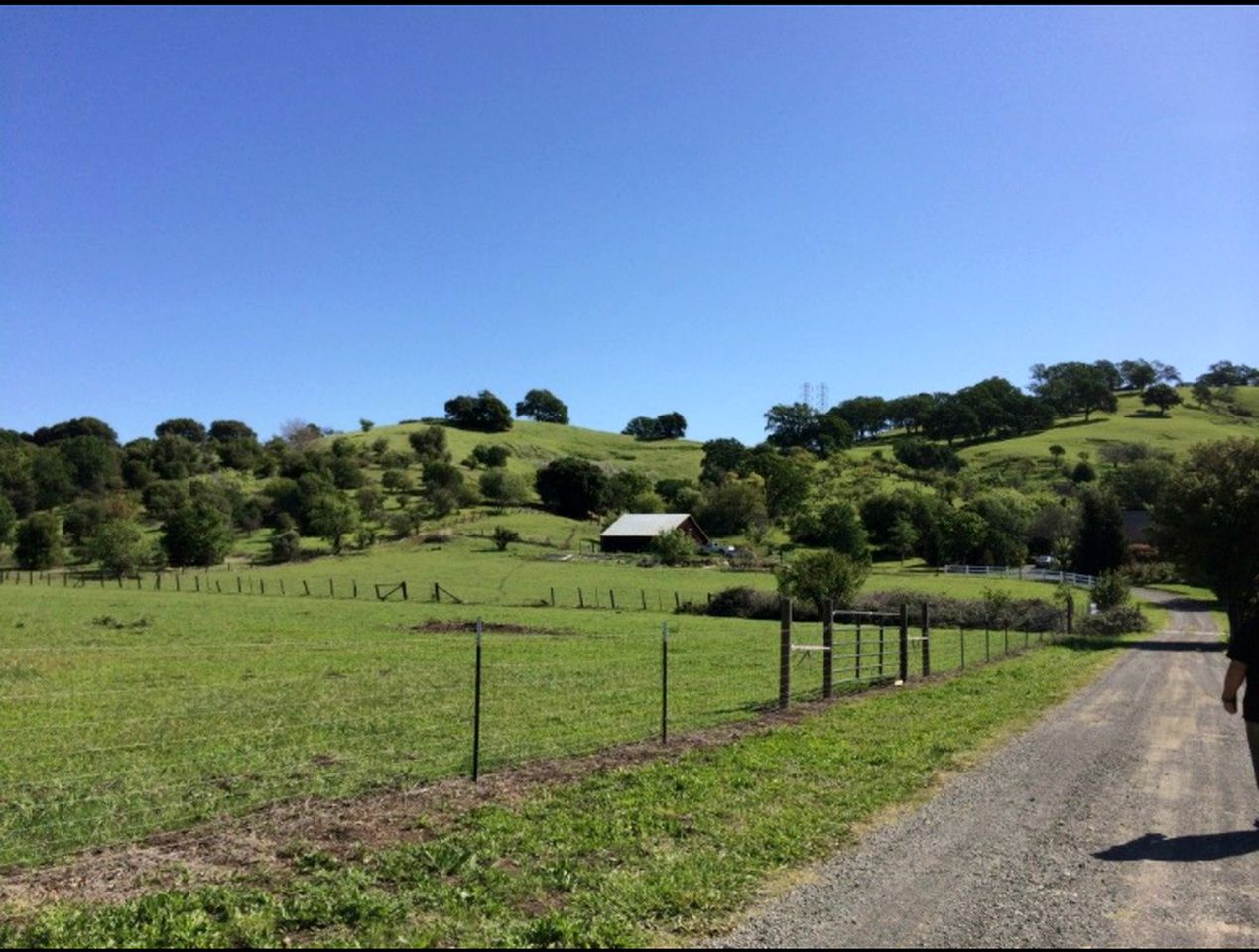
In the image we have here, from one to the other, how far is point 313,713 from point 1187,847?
12.3 m

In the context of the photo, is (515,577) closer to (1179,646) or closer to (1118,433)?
(1179,646)

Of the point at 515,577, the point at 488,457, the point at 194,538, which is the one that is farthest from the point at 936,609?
the point at 488,457

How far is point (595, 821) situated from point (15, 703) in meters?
12.9

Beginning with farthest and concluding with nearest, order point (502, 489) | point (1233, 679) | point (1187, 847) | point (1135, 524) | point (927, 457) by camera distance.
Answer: point (927, 457) → point (502, 489) → point (1135, 524) → point (1233, 679) → point (1187, 847)

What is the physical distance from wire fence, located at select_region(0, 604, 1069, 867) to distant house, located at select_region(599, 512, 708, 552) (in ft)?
199

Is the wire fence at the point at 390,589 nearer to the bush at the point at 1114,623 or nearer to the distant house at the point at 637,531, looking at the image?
the bush at the point at 1114,623

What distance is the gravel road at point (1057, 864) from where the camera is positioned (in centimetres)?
538

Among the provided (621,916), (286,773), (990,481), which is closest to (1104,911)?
(621,916)

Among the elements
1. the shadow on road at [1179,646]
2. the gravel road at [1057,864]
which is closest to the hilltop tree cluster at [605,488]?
the shadow on road at [1179,646]

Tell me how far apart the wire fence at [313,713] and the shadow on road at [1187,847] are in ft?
18.5

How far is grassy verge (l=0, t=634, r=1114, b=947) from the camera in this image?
17.3 ft

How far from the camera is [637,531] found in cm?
8938

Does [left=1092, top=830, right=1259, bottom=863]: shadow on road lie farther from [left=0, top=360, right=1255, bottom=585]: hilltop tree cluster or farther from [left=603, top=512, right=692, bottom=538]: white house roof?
[left=603, top=512, right=692, bottom=538]: white house roof

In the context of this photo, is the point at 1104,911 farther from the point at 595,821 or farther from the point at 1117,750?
the point at 1117,750
